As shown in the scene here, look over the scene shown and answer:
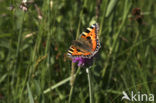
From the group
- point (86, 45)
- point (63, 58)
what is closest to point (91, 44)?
point (86, 45)

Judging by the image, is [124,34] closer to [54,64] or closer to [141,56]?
[141,56]

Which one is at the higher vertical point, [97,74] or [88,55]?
[88,55]

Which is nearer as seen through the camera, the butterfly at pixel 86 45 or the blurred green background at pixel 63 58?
the butterfly at pixel 86 45

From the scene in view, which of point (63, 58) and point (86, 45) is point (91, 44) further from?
point (63, 58)

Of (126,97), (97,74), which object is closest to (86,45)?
(126,97)

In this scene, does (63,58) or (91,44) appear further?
(63,58)

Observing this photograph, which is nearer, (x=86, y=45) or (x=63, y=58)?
(x=86, y=45)
